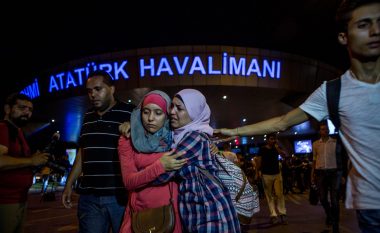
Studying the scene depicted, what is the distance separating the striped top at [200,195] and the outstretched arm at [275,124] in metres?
0.37

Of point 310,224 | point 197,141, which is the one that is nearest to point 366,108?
point 197,141

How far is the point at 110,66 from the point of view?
A: 20891 mm

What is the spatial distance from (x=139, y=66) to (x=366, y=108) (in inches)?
752

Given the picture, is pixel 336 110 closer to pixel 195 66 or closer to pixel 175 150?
pixel 175 150

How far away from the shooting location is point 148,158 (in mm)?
2631

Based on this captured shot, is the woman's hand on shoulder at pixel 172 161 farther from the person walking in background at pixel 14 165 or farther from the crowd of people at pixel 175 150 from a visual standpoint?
the person walking in background at pixel 14 165

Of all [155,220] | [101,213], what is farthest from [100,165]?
[155,220]

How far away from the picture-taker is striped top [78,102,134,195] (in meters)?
3.47

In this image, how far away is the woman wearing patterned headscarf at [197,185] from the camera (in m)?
2.41

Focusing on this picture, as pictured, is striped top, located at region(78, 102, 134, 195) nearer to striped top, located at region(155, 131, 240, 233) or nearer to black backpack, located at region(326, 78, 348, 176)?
striped top, located at region(155, 131, 240, 233)

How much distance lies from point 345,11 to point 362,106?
0.59 m

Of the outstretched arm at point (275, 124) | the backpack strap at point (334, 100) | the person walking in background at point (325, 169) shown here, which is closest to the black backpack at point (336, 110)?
the backpack strap at point (334, 100)

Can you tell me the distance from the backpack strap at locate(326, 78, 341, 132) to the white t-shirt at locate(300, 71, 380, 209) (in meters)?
0.03

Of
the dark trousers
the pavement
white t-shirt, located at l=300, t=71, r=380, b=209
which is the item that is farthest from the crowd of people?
the dark trousers
